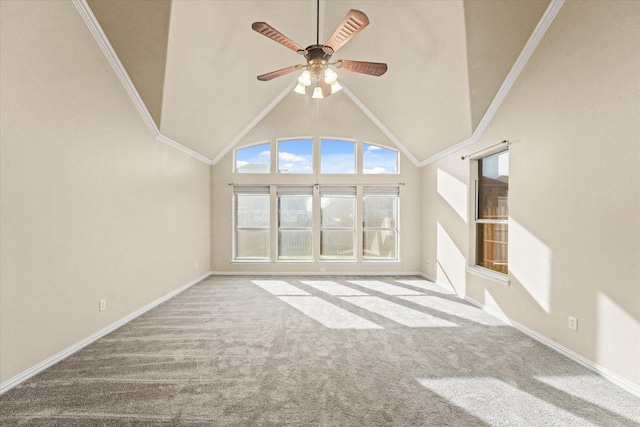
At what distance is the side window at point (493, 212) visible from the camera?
3717mm

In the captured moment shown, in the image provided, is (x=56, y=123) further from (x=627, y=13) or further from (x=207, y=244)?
(x=627, y=13)

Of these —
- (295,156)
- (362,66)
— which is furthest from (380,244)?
(362,66)

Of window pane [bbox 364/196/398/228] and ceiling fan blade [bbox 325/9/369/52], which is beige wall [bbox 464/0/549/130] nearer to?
ceiling fan blade [bbox 325/9/369/52]

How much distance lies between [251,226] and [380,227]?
9.44ft

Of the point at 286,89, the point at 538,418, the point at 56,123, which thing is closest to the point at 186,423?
→ the point at 538,418

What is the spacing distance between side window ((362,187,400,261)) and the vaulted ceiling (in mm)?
1434

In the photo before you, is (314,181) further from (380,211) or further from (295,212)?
(380,211)

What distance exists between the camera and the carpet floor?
1.86 m

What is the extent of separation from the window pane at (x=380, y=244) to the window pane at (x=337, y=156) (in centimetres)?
149

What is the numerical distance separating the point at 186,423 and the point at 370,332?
199cm

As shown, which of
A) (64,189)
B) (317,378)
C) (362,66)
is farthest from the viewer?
(362,66)

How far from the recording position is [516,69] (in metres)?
3.17

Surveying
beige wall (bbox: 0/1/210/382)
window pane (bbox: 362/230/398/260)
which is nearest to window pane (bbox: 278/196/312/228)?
window pane (bbox: 362/230/398/260)

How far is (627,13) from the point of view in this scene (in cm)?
214
